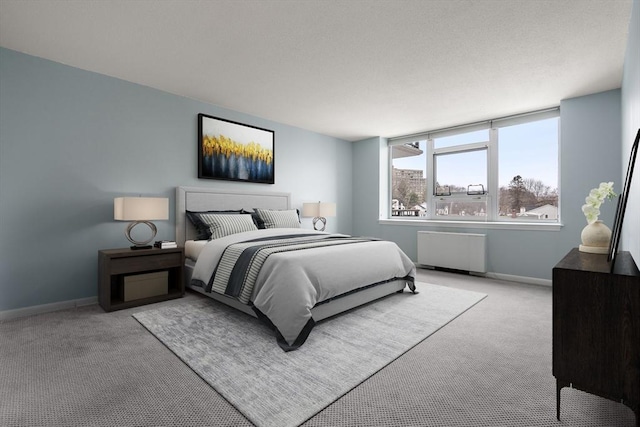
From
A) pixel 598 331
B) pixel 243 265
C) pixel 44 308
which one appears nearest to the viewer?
pixel 598 331

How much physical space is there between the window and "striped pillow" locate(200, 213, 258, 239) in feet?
10.6

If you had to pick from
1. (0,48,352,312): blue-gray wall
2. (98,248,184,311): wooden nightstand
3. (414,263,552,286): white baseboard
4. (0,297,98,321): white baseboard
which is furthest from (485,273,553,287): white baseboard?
(0,297,98,321): white baseboard

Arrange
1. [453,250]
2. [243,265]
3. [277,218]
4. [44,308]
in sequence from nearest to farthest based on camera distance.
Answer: [243,265], [44,308], [277,218], [453,250]

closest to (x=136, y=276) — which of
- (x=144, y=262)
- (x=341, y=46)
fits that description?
(x=144, y=262)

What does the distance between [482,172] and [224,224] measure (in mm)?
3969

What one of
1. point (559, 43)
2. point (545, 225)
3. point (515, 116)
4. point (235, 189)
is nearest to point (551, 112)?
point (515, 116)

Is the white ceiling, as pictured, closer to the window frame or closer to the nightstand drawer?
the window frame

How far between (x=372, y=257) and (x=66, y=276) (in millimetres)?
3043

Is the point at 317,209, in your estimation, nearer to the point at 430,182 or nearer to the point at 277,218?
the point at 277,218

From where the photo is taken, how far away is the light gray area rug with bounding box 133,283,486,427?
1625 mm

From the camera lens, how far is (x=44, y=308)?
118 inches

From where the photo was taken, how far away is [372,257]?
10.2ft

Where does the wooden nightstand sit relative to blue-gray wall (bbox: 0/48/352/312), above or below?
below

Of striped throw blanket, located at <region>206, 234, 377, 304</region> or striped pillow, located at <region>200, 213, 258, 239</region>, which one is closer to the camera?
striped throw blanket, located at <region>206, 234, 377, 304</region>
